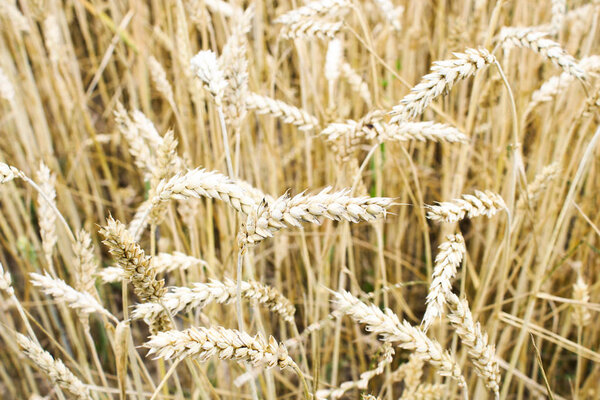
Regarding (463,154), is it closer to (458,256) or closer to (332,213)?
(458,256)

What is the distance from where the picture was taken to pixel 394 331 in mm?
602

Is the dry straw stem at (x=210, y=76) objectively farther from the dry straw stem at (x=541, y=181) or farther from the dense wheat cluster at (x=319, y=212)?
the dry straw stem at (x=541, y=181)

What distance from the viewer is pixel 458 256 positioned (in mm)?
634

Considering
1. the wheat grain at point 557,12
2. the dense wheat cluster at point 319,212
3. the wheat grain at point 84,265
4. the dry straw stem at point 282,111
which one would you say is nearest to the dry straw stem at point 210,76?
the dense wheat cluster at point 319,212

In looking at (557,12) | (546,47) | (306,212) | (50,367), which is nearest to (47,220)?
(50,367)

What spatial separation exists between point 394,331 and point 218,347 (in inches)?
9.2

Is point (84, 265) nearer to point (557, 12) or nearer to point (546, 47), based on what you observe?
point (546, 47)

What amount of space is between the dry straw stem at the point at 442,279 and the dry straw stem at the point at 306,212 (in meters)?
0.15

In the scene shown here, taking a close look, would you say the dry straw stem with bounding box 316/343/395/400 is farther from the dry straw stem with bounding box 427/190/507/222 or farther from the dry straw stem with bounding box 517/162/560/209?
the dry straw stem with bounding box 517/162/560/209

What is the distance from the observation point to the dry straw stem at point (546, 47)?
2.27 ft

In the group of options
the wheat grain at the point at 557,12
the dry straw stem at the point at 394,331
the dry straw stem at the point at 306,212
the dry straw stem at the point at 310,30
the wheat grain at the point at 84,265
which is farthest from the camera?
the wheat grain at the point at 557,12

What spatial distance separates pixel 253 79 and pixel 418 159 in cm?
72

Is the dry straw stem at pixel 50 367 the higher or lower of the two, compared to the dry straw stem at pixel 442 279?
lower

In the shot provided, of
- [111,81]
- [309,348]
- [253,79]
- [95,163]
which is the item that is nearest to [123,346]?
[253,79]
